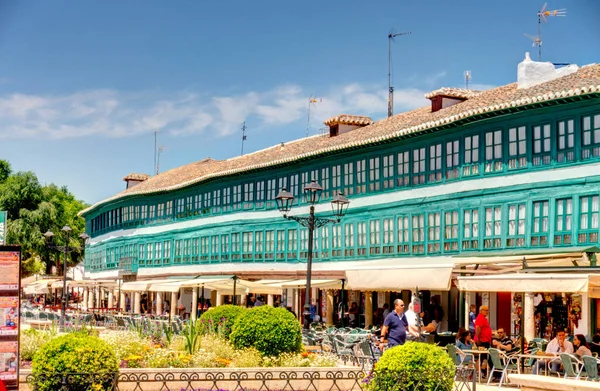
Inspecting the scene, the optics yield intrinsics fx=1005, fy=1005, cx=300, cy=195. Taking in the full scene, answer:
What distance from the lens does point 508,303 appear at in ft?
106

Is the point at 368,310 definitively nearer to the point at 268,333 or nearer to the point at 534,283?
the point at 268,333

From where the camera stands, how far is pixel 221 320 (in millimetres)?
23969

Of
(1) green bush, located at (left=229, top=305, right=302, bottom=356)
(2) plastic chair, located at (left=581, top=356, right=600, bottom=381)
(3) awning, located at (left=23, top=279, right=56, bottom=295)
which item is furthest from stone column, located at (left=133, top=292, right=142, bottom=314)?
(2) plastic chair, located at (left=581, top=356, right=600, bottom=381)

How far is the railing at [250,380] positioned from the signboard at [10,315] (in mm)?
290

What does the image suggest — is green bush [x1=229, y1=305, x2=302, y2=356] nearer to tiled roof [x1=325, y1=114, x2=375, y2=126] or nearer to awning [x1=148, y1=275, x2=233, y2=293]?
awning [x1=148, y1=275, x2=233, y2=293]

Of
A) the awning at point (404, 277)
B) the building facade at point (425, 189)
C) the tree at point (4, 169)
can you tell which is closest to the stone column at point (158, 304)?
the building facade at point (425, 189)

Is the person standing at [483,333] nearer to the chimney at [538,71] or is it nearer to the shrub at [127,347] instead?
the shrub at [127,347]

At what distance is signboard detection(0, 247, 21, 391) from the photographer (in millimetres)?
14000

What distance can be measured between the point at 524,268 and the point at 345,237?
2110 cm

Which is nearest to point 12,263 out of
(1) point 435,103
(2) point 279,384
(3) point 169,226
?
(2) point 279,384

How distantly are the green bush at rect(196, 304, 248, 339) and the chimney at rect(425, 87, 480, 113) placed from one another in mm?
16899

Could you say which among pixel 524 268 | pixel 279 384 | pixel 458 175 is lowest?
pixel 279 384

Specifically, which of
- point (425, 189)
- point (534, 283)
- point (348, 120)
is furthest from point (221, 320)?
point (348, 120)

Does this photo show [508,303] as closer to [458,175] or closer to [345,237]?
[458,175]
